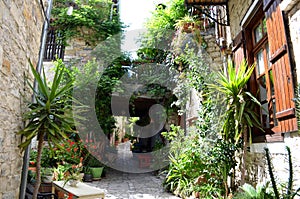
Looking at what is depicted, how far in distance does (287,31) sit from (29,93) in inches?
122

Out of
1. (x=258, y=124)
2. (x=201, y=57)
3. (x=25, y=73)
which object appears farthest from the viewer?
(x=201, y=57)

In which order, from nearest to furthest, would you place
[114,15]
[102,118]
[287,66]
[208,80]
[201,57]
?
[287,66]
[208,80]
[201,57]
[102,118]
[114,15]

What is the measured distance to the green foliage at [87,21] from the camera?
765cm

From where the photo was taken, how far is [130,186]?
528 cm

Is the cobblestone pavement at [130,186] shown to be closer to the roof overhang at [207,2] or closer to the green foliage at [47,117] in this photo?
the green foliage at [47,117]

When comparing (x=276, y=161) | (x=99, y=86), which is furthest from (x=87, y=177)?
(x=276, y=161)

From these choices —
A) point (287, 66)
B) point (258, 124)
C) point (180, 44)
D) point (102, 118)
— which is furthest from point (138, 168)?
point (287, 66)

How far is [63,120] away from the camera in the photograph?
98.7 inches

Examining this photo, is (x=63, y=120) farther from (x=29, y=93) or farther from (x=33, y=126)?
(x=29, y=93)

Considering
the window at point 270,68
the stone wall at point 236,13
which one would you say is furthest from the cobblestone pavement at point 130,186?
the stone wall at point 236,13

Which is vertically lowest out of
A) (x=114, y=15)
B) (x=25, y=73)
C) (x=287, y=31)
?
(x=25, y=73)

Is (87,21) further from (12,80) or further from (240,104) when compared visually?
(240,104)

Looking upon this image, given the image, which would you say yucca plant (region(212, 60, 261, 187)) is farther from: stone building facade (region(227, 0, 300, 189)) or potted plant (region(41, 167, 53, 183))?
potted plant (region(41, 167, 53, 183))

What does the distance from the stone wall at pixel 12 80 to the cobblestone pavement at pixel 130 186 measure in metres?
2.28
